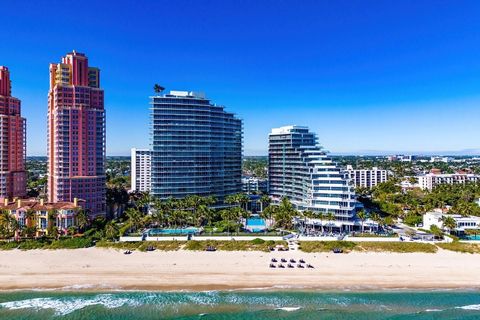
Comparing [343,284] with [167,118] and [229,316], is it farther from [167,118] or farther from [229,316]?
[167,118]

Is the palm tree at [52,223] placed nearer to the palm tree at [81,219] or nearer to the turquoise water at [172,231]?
the palm tree at [81,219]

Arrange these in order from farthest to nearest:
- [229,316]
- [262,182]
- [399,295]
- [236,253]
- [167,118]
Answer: [262,182] < [167,118] < [236,253] < [399,295] < [229,316]

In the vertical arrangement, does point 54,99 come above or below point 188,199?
above

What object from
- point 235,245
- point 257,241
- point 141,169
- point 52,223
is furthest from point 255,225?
point 141,169

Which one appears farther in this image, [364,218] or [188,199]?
[188,199]

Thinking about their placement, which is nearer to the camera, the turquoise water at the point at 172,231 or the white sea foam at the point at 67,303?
the white sea foam at the point at 67,303

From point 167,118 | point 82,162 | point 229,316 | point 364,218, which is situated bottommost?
point 229,316

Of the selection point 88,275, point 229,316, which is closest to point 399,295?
point 229,316

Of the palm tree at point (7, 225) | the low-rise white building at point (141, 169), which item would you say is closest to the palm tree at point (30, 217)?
the palm tree at point (7, 225)
